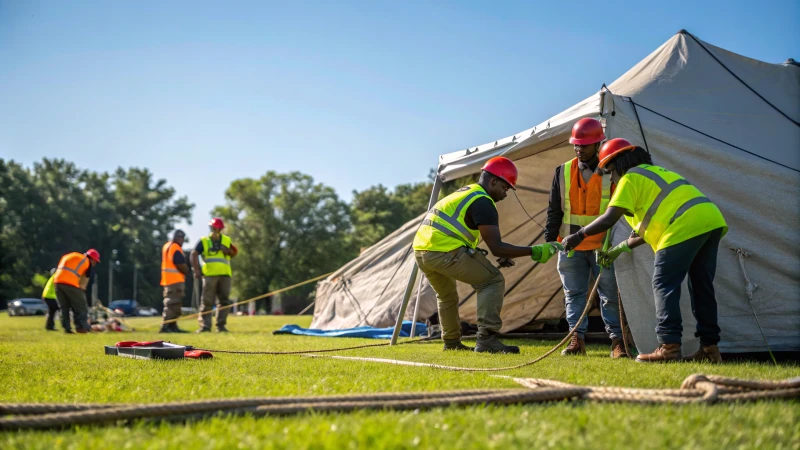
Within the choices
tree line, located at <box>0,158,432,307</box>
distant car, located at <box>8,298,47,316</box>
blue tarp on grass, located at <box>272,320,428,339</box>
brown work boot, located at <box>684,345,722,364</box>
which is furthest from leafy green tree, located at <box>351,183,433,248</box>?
brown work boot, located at <box>684,345,722,364</box>

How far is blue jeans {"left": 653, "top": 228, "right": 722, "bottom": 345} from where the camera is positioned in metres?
4.80

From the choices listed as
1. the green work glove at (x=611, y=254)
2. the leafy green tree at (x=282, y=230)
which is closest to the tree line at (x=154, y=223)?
the leafy green tree at (x=282, y=230)

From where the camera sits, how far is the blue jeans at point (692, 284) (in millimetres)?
4805

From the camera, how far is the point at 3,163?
58312 millimetres

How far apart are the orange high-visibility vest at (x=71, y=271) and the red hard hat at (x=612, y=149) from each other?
1037 cm

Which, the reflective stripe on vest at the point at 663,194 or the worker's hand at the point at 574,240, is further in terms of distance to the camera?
the worker's hand at the point at 574,240

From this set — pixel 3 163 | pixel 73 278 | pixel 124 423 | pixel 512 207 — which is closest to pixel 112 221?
pixel 3 163

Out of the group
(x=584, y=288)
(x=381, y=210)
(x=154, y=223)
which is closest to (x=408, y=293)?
(x=584, y=288)

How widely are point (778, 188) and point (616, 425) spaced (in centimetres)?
440

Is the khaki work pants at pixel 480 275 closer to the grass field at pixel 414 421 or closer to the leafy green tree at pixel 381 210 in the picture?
the grass field at pixel 414 421

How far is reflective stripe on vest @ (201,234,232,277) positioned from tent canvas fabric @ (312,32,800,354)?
5.99 metres

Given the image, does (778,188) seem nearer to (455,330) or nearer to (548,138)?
(548,138)

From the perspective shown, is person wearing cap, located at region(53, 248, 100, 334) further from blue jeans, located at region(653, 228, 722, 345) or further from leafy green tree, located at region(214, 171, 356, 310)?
leafy green tree, located at region(214, 171, 356, 310)

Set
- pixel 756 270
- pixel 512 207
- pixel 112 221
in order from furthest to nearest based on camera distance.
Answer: pixel 112 221, pixel 512 207, pixel 756 270
